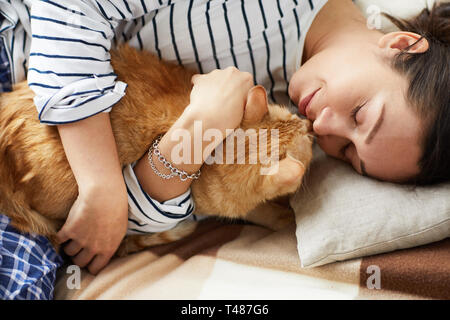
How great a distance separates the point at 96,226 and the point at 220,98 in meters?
0.41

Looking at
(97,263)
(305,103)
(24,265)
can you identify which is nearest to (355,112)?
(305,103)

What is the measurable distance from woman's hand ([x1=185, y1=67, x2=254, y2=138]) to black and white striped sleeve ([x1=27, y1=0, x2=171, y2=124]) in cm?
18

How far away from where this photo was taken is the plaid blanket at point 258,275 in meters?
0.90

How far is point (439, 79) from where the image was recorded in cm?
89

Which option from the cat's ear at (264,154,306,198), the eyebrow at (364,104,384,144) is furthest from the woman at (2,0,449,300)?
the cat's ear at (264,154,306,198)

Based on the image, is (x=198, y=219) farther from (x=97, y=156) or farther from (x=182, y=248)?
(x=97, y=156)

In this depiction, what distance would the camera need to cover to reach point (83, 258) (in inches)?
39.9

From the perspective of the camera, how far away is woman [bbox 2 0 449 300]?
888 mm

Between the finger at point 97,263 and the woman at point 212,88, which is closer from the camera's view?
the woman at point 212,88

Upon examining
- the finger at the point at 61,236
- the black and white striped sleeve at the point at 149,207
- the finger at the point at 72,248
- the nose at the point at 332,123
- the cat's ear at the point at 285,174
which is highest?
the nose at the point at 332,123

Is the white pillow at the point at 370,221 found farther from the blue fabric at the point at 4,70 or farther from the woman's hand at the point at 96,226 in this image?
the blue fabric at the point at 4,70

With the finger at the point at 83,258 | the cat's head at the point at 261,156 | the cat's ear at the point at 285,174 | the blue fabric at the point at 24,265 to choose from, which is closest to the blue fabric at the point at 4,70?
the blue fabric at the point at 24,265

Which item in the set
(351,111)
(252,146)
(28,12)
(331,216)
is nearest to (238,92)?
(252,146)

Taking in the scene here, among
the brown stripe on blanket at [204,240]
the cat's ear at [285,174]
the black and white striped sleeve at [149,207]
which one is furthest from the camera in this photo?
the brown stripe on blanket at [204,240]
